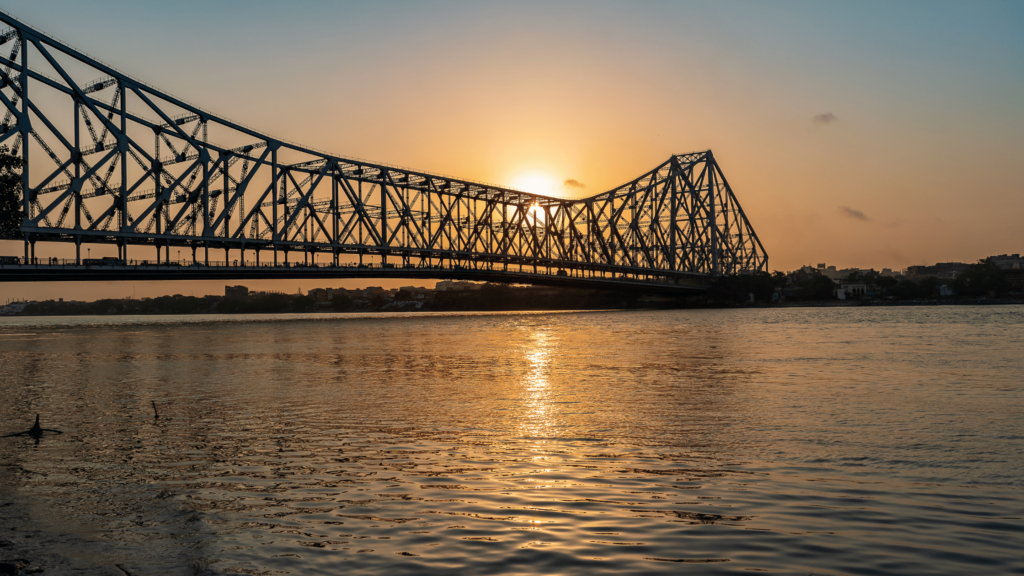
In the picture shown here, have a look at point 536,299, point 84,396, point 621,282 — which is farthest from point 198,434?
point 536,299

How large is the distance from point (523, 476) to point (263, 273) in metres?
77.3

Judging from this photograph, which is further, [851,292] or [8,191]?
[851,292]

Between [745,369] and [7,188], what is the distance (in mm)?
31333

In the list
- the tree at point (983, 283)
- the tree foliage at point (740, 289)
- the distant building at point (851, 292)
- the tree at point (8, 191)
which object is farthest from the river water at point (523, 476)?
the distant building at point (851, 292)

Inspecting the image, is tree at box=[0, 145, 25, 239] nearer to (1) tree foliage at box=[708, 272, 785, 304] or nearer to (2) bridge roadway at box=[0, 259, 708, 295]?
(2) bridge roadway at box=[0, 259, 708, 295]

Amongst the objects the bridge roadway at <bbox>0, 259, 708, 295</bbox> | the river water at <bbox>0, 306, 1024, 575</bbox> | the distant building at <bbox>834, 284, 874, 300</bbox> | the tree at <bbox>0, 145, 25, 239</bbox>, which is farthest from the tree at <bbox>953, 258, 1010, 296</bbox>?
the tree at <bbox>0, 145, 25, 239</bbox>

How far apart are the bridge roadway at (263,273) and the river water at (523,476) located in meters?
46.3

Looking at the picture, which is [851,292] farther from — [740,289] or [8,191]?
[8,191]

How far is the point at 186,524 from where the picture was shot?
8477 millimetres

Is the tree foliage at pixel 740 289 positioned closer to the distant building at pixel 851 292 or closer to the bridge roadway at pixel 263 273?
the bridge roadway at pixel 263 273

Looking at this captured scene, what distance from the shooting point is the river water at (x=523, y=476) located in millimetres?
7403

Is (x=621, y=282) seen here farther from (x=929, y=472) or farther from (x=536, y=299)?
(x=929, y=472)

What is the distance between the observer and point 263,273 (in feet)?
273

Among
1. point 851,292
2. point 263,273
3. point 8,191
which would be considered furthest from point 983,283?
point 8,191
